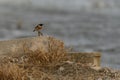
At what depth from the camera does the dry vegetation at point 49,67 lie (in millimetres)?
8078

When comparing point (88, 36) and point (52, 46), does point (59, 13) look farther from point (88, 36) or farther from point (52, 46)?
point (52, 46)

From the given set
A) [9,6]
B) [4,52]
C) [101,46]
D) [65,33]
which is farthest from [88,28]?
[4,52]

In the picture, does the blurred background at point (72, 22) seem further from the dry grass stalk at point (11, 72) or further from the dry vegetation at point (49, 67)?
the dry grass stalk at point (11, 72)

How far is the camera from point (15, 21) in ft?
80.1

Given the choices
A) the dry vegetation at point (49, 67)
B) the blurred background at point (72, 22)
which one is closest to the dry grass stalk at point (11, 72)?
the dry vegetation at point (49, 67)

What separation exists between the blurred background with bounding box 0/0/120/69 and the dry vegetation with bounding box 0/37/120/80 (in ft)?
19.5

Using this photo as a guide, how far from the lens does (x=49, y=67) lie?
871cm

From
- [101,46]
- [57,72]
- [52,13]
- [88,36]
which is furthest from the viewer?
[52,13]

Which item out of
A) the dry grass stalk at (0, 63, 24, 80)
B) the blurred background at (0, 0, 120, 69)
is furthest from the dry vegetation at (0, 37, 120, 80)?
the blurred background at (0, 0, 120, 69)

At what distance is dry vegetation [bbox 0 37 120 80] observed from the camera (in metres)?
8.08

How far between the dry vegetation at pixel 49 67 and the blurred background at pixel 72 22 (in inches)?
234

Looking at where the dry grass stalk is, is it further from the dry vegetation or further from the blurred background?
the blurred background

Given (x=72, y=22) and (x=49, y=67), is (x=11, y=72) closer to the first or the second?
(x=49, y=67)

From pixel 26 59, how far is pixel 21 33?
1260 centimetres
